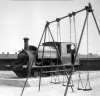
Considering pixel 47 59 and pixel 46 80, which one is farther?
pixel 47 59

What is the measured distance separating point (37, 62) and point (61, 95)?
320 inches

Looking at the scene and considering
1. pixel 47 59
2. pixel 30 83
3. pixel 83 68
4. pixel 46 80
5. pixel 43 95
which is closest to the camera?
pixel 43 95

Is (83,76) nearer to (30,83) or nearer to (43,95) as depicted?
(30,83)

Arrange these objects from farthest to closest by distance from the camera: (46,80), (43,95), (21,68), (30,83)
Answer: (21,68)
(46,80)
(30,83)
(43,95)

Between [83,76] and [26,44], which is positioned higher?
[26,44]

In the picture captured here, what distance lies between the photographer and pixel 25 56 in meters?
18.9

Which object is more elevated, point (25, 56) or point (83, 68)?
point (25, 56)

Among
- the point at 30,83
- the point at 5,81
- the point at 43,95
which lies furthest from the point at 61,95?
the point at 5,81

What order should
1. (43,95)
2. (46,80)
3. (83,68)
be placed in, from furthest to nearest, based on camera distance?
1. (83,68)
2. (46,80)
3. (43,95)

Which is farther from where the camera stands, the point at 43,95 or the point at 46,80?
the point at 46,80

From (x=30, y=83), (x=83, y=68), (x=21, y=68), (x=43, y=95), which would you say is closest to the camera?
(x=43, y=95)

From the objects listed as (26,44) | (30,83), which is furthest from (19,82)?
(26,44)

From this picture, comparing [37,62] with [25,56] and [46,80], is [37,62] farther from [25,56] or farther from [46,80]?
[46,80]

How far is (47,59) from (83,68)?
15475 mm
